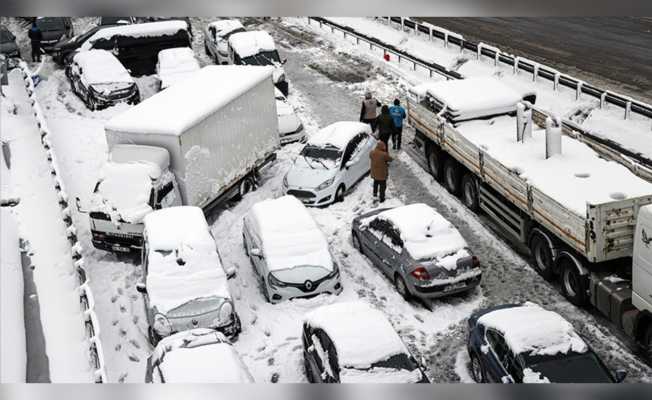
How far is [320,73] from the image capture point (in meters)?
32.0

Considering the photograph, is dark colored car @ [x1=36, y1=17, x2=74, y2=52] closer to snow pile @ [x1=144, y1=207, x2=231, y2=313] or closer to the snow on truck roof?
the snow on truck roof

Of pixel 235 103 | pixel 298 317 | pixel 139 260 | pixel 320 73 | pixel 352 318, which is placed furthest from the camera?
pixel 320 73

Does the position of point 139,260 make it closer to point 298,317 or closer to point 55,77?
point 298,317

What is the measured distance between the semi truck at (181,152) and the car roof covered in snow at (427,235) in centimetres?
474

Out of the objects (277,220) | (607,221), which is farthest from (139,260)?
(607,221)

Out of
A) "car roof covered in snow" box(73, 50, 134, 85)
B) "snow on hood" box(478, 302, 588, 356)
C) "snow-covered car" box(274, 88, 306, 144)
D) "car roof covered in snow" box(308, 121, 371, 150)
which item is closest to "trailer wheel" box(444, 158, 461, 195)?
"car roof covered in snow" box(308, 121, 371, 150)

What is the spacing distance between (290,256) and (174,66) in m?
14.7

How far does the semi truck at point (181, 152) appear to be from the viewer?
58.7 feet

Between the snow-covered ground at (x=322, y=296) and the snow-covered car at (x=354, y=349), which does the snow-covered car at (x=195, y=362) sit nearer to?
the snow-covered car at (x=354, y=349)

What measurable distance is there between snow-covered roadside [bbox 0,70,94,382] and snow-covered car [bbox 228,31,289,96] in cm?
756

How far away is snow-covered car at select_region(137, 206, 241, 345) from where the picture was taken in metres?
14.5

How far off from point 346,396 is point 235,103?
18.9 meters

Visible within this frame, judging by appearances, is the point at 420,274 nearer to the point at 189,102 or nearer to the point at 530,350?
the point at 530,350

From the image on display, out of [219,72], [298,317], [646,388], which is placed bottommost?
[298,317]
